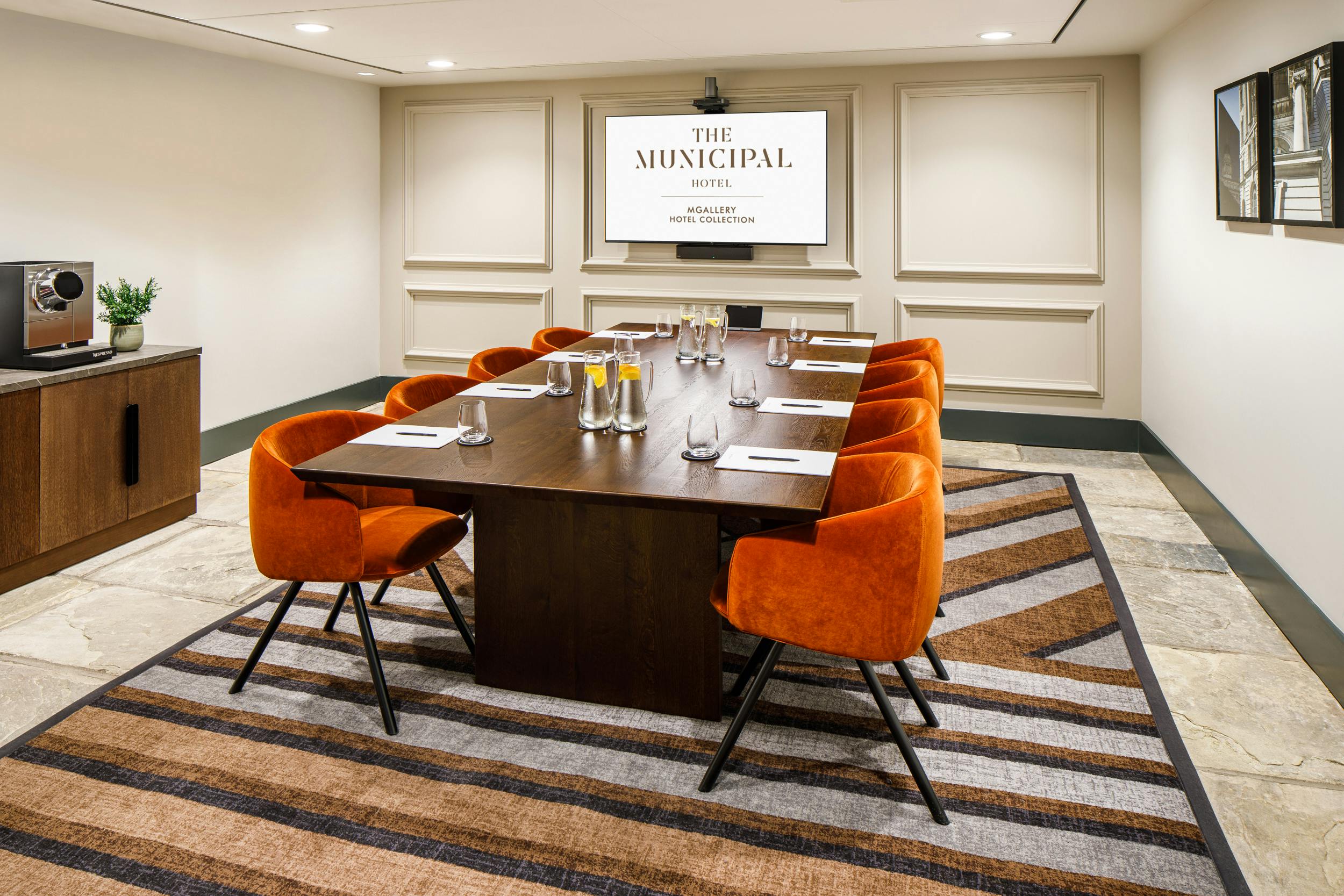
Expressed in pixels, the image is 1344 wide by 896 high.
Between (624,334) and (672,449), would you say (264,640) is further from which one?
(624,334)

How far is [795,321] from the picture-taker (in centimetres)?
486

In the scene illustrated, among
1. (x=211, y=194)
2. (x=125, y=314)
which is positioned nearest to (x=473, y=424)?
(x=125, y=314)

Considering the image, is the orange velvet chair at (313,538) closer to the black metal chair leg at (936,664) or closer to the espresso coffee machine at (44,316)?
the black metal chair leg at (936,664)

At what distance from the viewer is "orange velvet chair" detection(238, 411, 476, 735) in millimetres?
2664

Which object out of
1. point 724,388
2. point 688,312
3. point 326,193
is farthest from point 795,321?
point 326,193

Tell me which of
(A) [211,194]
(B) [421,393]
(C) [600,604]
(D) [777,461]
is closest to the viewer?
(D) [777,461]

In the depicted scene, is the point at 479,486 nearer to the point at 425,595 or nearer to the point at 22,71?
the point at 425,595

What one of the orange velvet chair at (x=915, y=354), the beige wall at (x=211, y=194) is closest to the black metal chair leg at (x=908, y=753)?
the orange velvet chair at (x=915, y=354)

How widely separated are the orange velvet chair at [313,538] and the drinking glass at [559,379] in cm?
73

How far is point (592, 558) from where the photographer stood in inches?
111

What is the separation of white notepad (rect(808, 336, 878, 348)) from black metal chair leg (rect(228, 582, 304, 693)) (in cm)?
296

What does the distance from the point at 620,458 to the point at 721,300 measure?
4319 millimetres

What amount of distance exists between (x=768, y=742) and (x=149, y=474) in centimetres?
324

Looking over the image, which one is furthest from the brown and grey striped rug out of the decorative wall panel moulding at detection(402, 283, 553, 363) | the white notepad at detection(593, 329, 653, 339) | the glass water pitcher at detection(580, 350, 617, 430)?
the decorative wall panel moulding at detection(402, 283, 553, 363)
